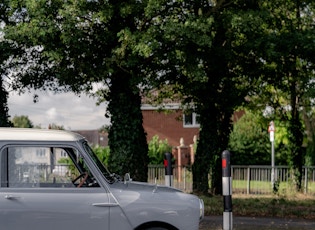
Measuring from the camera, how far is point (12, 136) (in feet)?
27.2

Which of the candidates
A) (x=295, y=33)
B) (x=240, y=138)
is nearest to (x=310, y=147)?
(x=240, y=138)

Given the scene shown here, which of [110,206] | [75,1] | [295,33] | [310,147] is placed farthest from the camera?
[310,147]

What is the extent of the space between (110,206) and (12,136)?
1.54 metres

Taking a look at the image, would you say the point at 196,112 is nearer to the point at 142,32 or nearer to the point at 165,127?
the point at 142,32

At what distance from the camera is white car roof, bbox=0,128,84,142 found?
27.2 ft

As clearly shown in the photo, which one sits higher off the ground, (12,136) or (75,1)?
(75,1)

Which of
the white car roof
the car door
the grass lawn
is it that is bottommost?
the grass lawn

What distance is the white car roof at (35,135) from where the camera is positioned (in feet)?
27.2

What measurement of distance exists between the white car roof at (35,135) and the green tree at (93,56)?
7970mm

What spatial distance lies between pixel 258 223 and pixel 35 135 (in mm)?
7555

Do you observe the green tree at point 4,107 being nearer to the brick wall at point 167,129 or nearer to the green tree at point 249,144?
the green tree at point 249,144

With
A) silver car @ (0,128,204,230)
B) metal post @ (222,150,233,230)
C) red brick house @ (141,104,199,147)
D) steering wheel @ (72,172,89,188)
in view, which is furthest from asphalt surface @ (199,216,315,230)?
red brick house @ (141,104,199,147)

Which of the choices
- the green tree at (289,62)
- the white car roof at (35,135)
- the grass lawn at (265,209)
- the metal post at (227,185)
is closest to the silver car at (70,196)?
the white car roof at (35,135)

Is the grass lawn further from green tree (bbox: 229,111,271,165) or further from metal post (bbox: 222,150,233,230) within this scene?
green tree (bbox: 229,111,271,165)
